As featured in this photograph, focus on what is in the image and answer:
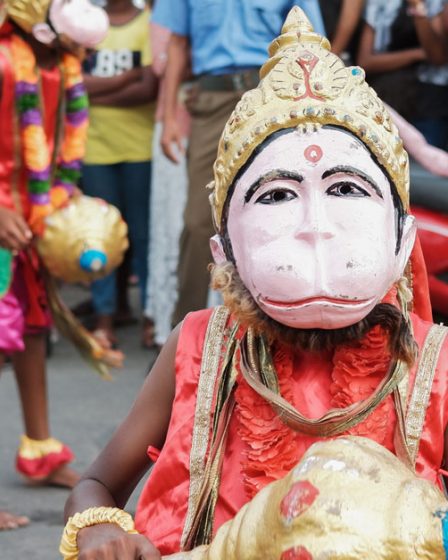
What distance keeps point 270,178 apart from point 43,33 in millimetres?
2169

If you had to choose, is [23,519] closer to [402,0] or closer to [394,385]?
[394,385]

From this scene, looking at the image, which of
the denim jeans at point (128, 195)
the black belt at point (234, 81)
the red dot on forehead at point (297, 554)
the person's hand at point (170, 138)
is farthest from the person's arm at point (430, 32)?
the red dot on forehead at point (297, 554)

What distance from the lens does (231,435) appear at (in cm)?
214

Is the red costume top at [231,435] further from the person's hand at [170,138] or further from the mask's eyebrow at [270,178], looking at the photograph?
the person's hand at [170,138]

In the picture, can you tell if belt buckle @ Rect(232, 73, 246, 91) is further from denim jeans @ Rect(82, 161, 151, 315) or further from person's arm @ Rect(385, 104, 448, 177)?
denim jeans @ Rect(82, 161, 151, 315)

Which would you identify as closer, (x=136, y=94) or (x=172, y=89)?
(x=172, y=89)

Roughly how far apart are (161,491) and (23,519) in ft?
6.37

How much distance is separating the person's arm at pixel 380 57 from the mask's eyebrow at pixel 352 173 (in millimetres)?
3775

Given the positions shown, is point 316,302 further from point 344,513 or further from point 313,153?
point 344,513

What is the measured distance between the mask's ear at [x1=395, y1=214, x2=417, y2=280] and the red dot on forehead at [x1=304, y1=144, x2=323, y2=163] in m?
0.21

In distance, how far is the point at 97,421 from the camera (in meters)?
5.21

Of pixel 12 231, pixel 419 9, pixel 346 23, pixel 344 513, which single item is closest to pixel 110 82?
pixel 346 23

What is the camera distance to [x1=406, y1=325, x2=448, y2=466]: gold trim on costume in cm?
204

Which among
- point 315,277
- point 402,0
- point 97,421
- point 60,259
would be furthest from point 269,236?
point 402,0
